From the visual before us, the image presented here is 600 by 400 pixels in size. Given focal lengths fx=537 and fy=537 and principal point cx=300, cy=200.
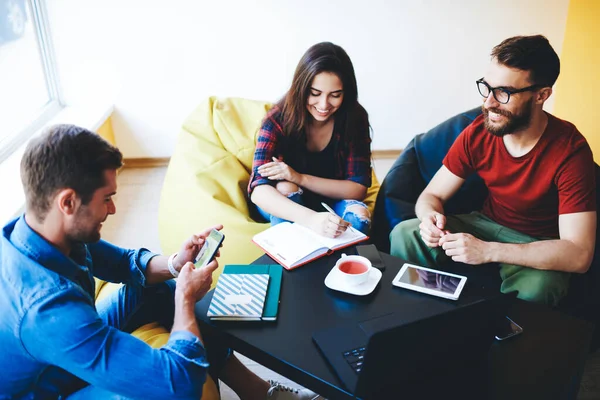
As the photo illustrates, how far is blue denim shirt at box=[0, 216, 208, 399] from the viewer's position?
1099 millimetres

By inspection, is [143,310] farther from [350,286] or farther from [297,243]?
[350,286]

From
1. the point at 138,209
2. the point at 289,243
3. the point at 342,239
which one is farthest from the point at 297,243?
the point at 138,209

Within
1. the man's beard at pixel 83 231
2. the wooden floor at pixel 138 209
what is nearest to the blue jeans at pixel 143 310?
the man's beard at pixel 83 231

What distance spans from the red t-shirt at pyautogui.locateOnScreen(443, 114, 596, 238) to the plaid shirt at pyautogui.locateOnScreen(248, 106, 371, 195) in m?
0.34

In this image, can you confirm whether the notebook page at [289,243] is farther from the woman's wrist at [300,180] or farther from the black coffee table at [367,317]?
the woman's wrist at [300,180]

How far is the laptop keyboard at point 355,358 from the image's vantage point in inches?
49.9

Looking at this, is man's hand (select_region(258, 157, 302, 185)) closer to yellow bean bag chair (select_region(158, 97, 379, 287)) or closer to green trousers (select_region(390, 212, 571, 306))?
yellow bean bag chair (select_region(158, 97, 379, 287))

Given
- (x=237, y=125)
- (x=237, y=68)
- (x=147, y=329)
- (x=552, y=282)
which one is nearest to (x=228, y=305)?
(x=147, y=329)

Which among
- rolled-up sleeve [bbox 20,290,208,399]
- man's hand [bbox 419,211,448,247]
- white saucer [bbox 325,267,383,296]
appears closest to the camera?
rolled-up sleeve [bbox 20,290,208,399]

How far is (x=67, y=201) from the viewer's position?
1.14 m

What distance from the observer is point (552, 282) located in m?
1.77

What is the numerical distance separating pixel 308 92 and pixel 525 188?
2.83 ft

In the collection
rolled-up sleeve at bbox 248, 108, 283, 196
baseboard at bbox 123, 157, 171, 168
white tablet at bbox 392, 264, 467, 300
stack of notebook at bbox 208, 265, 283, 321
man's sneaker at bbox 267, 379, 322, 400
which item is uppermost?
rolled-up sleeve at bbox 248, 108, 283, 196

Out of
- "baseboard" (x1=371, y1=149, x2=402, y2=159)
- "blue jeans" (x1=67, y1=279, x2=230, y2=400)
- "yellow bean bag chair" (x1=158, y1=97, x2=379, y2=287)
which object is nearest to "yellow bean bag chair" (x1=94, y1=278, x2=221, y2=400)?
"blue jeans" (x1=67, y1=279, x2=230, y2=400)
